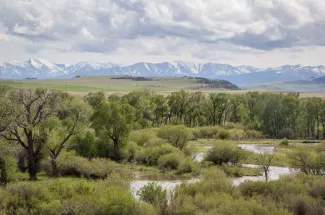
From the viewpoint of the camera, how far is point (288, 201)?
122 ft

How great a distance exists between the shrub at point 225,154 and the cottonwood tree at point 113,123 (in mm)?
17037

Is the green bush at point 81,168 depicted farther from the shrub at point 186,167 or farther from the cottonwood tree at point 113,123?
the cottonwood tree at point 113,123

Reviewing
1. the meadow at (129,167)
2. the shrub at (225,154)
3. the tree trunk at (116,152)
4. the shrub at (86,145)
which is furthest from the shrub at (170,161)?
the shrub at (86,145)

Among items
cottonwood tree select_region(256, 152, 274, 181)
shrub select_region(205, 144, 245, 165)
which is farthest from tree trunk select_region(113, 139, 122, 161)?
cottonwood tree select_region(256, 152, 274, 181)

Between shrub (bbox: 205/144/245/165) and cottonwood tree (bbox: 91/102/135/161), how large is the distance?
Answer: 55.9 ft

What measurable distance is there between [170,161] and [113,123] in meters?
14.4

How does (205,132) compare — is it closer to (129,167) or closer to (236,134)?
(236,134)

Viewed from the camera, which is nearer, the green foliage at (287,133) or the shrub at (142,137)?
the shrub at (142,137)

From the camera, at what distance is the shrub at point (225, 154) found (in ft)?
233

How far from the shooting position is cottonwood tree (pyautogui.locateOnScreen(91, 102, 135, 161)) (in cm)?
7525

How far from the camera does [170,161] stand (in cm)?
6831


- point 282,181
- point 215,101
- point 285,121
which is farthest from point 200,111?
point 282,181

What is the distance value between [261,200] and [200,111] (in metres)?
87.8

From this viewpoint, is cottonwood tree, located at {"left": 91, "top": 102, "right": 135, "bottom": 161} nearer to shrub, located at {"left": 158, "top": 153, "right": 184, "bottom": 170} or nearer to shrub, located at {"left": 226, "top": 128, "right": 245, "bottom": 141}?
shrub, located at {"left": 158, "top": 153, "right": 184, "bottom": 170}
